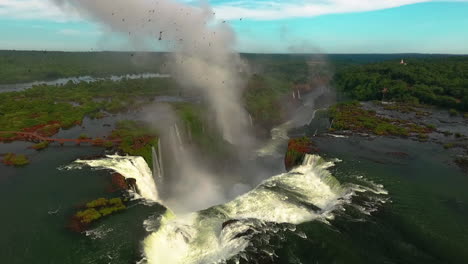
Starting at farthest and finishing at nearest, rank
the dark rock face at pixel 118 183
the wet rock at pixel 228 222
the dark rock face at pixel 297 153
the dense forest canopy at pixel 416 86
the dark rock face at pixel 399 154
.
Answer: the dense forest canopy at pixel 416 86, the dark rock face at pixel 399 154, the dark rock face at pixel 297 153, the dark rock face at pixel 118 183, the wet rock at pixel 228 222

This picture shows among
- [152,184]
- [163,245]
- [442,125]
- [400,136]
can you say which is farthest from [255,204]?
[442,125]

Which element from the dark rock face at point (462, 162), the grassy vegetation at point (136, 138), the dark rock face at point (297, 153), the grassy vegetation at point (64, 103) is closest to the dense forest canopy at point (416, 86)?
the dark rock face at point (462, 162)

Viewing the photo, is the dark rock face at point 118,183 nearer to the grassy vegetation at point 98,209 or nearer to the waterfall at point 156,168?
the grassy vegetation at point 98,209

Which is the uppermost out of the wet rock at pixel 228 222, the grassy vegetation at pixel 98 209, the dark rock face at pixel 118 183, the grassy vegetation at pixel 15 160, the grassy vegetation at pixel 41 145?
the grassy vegetation at pixel 41 145

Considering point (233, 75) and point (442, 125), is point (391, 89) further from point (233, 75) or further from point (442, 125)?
point (233, 75)

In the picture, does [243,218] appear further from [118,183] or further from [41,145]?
[41,145]

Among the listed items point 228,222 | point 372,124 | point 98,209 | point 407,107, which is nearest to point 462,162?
point 372,124

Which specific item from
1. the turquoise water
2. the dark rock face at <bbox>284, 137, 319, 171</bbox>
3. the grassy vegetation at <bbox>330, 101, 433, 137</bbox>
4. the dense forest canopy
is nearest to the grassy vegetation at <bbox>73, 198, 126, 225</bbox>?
the turquoise water
